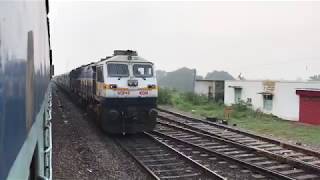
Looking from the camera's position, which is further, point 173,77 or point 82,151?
point 173,77

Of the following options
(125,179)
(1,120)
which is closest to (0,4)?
(1,120)

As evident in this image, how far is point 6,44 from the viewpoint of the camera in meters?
1.26

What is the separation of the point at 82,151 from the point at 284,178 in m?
5.91

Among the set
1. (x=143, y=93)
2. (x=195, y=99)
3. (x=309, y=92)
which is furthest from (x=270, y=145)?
(x=195, y=99)

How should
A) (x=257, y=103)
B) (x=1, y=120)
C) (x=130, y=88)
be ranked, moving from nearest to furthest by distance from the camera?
(x=1, y=120), (x=130, y=88), (x=257, y=103)

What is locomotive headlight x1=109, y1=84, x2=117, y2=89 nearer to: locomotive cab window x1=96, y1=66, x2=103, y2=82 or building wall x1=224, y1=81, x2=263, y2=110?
locomotive cab window x1=96, y1=66, x2=103, y2=82

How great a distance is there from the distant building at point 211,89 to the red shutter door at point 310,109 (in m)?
11.5

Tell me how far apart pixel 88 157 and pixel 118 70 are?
13.7 ft

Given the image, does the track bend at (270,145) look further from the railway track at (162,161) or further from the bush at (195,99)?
the bush at (195,99)

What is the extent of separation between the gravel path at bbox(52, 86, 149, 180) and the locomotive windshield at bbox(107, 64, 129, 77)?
2284 millimetres

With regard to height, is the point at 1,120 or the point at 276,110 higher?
the point at 1,120

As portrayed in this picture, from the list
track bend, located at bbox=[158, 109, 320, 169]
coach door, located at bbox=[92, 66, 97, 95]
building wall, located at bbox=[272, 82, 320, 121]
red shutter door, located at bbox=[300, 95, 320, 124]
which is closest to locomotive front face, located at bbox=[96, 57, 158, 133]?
coach door, located at bbox=[92, 66, 97, 95]

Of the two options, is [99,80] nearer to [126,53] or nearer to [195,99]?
[126,53]

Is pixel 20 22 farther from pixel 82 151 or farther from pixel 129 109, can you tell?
pixel 129 109
